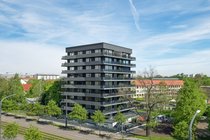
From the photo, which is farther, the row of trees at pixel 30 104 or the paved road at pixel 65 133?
the row of trees at pixel 30 104

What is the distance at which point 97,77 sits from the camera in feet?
239

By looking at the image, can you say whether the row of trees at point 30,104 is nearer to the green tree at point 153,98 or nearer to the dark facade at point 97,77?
the dark facade at point 97,77

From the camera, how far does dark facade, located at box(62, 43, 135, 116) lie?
238 ft

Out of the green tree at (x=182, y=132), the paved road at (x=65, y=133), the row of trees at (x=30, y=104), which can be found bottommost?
the paved road at (x=65, y=133)

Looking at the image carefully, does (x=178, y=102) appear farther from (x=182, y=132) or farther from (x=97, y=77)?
(x=97, y=77)

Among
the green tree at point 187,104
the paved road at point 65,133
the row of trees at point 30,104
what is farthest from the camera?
the row of trees at point 30,104

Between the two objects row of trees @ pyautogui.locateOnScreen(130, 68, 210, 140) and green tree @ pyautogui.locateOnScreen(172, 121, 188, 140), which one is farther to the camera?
row of trees @ pyautogui.locateOnScreen(130, 68, 210, 140)

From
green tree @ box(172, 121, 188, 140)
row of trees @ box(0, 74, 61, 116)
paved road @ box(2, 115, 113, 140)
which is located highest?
row of trees @ box(0, 74, 61, 116)

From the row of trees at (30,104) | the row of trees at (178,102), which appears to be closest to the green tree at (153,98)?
the row of trees at (178,102)

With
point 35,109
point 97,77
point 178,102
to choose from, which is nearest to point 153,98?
point 178,102

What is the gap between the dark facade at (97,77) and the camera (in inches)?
2854

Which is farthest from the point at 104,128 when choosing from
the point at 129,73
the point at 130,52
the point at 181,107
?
the point at 130,52

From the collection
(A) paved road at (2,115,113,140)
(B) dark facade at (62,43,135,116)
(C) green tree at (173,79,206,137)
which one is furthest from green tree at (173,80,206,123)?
(B) dark facade at (62,43,135,116)

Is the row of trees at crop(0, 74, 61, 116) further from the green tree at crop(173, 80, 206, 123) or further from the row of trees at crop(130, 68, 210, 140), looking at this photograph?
the green tree at crop(173, 80, 206, 123)
